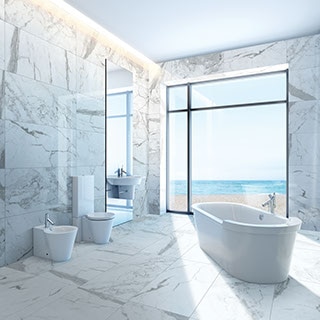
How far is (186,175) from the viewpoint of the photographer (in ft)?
18.8

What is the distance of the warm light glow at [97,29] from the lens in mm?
3421

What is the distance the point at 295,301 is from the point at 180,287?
920mm

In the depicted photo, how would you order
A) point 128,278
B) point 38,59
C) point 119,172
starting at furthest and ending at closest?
point 119,172 < point 38,59 < point 128,278

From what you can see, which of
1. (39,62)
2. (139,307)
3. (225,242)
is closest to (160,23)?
(39,62)

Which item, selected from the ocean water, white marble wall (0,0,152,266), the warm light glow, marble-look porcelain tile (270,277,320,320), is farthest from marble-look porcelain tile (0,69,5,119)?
the ocean water

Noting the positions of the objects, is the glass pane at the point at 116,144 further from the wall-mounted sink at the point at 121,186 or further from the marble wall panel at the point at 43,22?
the marble wall panel at the point at 43,22

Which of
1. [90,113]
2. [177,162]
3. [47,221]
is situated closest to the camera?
[47,221]

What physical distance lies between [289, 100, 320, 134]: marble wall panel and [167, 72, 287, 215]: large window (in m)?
1.21

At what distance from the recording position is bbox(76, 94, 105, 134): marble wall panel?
3935 mm

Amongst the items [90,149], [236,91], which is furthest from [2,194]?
[236,91]

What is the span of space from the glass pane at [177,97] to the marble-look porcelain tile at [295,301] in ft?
13.2

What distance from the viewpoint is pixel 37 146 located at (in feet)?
10.8

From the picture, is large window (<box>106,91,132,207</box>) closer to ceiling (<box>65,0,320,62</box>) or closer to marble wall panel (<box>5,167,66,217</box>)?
ceiling (<box>65,0,320,62</box>)

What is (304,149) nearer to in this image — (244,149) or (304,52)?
(304,52)
